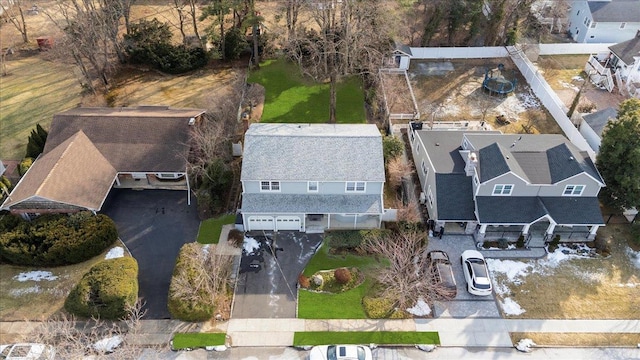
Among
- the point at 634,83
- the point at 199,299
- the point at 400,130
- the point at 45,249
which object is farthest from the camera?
the point at 634,83

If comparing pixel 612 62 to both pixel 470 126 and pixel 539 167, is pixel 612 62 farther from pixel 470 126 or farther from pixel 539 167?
pixel 539 167

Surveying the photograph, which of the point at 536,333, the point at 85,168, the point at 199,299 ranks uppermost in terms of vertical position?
the point at 85,168

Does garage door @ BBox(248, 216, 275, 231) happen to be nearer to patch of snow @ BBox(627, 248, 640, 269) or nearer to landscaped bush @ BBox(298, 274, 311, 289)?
landscaped bush @ BBox(298, 274, 311, 289)

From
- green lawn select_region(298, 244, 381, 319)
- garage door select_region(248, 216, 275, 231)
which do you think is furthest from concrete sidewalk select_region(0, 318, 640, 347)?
garage door select_region(248, 216, 275, 231)

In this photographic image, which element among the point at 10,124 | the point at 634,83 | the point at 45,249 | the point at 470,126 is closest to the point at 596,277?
the point at 470,126

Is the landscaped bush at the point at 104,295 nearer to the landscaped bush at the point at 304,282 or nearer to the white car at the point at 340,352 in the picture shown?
the landscaped bush at the point at 304,282
